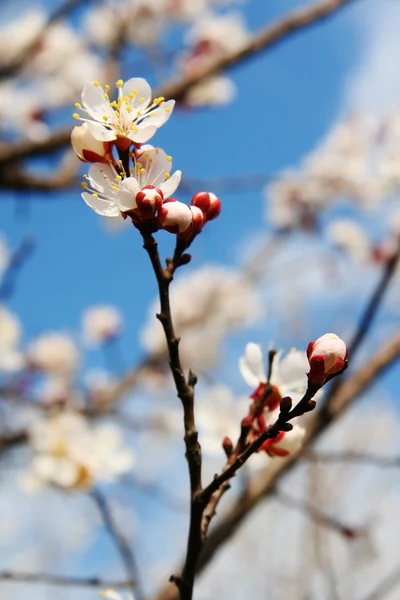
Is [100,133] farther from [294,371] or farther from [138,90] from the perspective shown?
[294,371]

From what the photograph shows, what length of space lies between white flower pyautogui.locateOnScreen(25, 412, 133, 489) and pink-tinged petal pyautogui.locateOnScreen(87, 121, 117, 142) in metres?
0.94

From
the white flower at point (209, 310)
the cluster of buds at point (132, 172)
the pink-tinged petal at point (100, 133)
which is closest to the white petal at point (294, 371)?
the cluster of buds at point (132, 172)

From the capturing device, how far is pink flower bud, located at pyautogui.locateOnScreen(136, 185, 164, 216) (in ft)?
1.72

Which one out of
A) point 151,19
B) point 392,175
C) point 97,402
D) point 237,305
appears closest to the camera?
point 392,175

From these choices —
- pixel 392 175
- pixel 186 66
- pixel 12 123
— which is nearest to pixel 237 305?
pixel 186 66

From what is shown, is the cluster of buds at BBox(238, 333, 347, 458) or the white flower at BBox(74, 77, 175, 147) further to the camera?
the white flower at BBox(74, 77, 175, 147)

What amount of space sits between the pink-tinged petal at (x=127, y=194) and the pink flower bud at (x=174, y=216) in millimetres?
25

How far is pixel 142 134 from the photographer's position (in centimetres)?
58

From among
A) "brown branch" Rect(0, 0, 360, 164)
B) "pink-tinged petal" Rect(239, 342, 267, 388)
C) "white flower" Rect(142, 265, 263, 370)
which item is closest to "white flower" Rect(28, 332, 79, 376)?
"white flower" Rect(142, 265, 263, 370)

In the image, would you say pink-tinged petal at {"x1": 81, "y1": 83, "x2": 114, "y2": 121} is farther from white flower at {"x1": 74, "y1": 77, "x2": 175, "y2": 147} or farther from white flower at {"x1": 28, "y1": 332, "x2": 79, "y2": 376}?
white flower at {"x1": 28, "y1": 332, "x2": 79, "y2": 376}

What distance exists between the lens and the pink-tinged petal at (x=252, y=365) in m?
0.68

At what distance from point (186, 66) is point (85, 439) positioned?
2.09 m

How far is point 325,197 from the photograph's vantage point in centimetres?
336

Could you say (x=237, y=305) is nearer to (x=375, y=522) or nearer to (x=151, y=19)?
(x=151, y=19)
